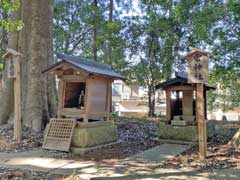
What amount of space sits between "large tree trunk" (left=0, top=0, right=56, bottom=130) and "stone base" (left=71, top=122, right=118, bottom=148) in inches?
79.5

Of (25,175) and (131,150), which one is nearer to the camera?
(25,175)

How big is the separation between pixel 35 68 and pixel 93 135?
2965mm

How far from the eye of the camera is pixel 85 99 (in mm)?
6914

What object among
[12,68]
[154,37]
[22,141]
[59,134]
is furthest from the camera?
[154,37]

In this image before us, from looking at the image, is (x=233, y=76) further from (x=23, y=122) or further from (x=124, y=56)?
(x=23, y=122)

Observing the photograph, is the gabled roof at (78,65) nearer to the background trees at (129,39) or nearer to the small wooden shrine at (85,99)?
the small wooden shrine at (85,99)

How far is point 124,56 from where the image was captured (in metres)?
14.4

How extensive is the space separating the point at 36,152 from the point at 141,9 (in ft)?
32.2

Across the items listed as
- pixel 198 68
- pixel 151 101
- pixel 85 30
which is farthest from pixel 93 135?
pixel 85 30

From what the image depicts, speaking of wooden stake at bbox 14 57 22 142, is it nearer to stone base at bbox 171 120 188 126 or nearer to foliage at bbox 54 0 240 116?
stone base at bbox 171 120 188 126

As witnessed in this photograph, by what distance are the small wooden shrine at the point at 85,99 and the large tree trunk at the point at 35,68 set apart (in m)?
1.51

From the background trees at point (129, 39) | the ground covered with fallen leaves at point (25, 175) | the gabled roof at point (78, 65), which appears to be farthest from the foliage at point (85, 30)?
the ground covered with fallen leaves at point (25, 175)

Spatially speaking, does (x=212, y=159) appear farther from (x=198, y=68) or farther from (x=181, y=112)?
(x=181, y=112)

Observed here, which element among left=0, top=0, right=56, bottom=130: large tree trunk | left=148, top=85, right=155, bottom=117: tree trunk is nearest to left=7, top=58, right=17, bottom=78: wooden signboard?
left=0, top=0, right=56, bottom=130: large tree trunk
